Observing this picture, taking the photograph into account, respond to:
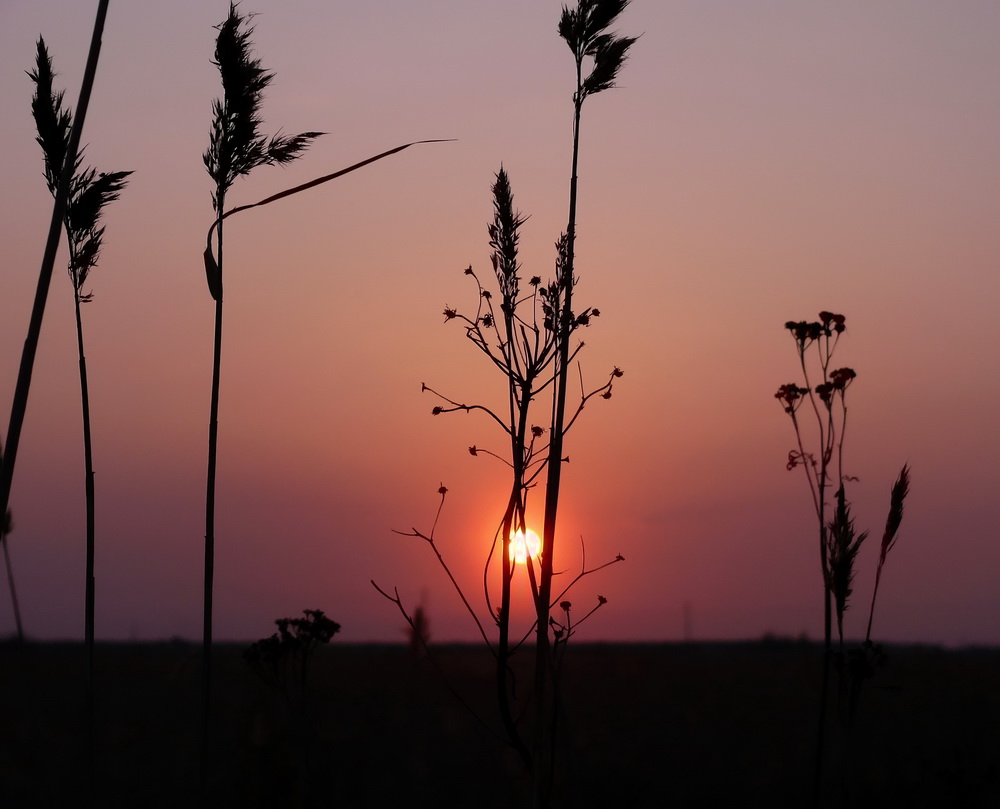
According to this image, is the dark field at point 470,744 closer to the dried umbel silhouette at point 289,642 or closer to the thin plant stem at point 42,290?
the dried umbel silhouette at point 289,642

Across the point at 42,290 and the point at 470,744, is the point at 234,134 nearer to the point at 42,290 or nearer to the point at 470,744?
the point at 42,290

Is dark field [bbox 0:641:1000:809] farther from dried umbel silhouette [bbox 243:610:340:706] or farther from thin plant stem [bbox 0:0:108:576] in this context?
thin plant stem [bbox 0:0:108:576]

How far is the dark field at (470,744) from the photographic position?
1282 centimetres

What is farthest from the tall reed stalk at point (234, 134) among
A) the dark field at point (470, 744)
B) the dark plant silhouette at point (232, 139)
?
the dark field at point (470, 744)

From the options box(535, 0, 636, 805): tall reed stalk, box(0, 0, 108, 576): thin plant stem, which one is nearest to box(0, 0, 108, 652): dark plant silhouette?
box(0, 0, 108, 576): thin plant stem

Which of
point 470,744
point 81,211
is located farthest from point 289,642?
point 470,744

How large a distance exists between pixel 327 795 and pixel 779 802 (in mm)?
5712

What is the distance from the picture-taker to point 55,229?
4.28 m

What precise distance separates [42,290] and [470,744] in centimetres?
1608

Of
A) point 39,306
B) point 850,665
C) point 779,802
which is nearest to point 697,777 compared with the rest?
point 779,802

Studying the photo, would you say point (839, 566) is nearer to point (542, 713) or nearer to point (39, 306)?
point (542, 713)

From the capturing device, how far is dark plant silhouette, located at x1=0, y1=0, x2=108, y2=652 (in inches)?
161

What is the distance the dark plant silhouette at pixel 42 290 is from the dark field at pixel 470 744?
8.38ft

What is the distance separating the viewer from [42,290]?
14.0 ft
